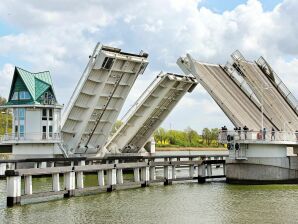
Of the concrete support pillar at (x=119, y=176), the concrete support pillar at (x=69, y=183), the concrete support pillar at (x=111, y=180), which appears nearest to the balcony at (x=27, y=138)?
the concrete support pillar at (x=119, y=176)

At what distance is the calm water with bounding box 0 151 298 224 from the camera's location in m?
19.0

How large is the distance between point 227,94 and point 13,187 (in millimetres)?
16489

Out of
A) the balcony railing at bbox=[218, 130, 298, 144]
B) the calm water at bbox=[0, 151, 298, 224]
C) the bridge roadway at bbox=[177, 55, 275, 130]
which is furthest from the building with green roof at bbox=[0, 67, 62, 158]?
the balcony railing at bbox=[218, 130, 298, 144]

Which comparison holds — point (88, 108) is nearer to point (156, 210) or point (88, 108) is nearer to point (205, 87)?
point (205, 87)

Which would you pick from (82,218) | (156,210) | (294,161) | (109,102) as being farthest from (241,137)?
(82,218)

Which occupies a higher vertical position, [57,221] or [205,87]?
[205,87]

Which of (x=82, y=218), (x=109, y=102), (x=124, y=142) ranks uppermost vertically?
(x=109, y=102)

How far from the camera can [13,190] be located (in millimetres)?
21266

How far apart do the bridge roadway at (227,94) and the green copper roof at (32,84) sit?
11.6 meters

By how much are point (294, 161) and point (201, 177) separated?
5.89m

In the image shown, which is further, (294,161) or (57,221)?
(294,161)

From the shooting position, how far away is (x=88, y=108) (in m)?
36.4

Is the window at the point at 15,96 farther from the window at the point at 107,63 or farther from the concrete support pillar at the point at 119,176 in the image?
the concrete support pillar at the point at 119,176

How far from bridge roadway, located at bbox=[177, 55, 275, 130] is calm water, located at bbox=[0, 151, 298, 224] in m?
5.62
